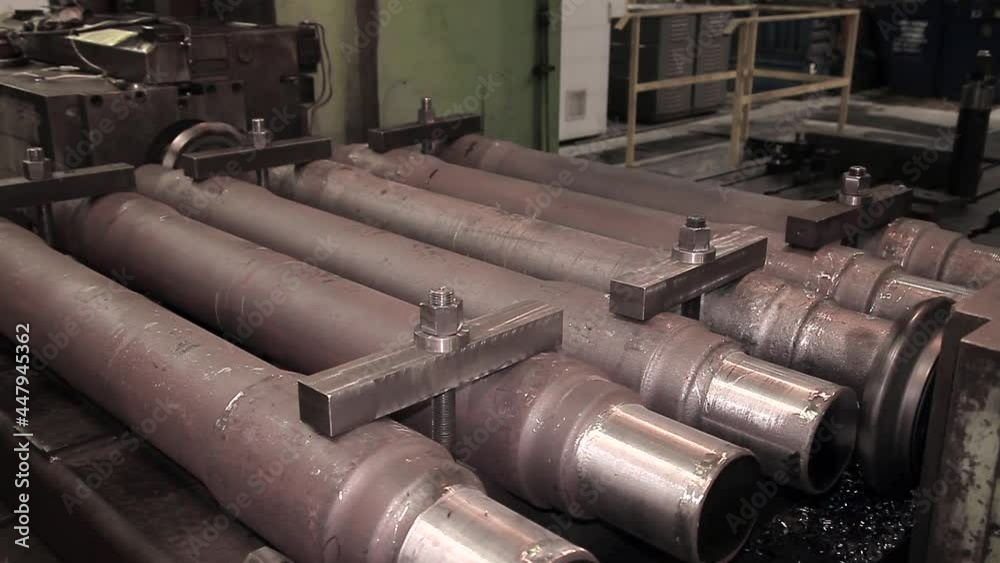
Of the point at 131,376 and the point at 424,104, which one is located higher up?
the point at 424,104

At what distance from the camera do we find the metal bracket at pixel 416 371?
0.70 m

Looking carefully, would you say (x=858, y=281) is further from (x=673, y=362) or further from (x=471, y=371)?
(x=471, y=371)

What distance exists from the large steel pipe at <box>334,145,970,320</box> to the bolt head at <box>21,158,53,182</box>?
0.53 m

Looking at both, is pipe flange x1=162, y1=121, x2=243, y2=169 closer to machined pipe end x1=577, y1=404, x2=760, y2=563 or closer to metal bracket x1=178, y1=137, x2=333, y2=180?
metal bracket x1=178, y1=137, x2=333, y2=180

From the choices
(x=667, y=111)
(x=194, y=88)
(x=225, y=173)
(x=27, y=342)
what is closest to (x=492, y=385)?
(x=27, y=342)

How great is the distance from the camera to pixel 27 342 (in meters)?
1.03

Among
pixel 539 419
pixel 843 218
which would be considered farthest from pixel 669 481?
pixel 843 218

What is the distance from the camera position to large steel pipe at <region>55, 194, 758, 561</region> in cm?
72

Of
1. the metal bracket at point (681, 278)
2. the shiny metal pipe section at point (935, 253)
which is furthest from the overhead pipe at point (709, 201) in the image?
the metal bracket at point (681, 278)

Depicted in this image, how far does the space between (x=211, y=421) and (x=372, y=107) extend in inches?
50.9

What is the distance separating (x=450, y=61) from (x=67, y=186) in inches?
40.7

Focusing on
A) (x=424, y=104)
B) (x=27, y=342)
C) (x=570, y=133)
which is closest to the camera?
(x=27, y=342)

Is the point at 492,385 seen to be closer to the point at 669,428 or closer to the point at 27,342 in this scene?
the point at 669,428

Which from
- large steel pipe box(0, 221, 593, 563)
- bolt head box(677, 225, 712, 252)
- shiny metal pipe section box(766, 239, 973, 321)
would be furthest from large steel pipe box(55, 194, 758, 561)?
shiny metal pipe section box(766, 239, 973, 321)
